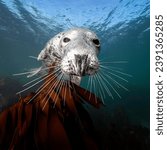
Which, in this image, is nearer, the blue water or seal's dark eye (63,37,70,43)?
seal's dark eye (63,37,70,43)

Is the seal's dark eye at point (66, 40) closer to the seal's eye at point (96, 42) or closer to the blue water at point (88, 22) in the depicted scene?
the seal's eye at point (96, 42)

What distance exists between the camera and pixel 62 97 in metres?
2.35

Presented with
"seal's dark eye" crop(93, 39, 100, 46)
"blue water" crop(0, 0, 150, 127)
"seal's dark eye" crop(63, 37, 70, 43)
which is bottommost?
"seal's dark eye" crop(93, 39, 100, 46)

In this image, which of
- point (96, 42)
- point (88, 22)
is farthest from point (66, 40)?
point (88, 22)

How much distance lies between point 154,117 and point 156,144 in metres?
0.34

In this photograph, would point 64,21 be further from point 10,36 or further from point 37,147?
point 37,147

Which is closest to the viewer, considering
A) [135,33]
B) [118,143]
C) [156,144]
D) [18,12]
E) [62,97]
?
[62,97]

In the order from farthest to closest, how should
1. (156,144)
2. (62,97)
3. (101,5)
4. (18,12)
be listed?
(18,12) → (101,5) → (156,144) → (62,97)

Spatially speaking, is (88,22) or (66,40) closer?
(66,40)

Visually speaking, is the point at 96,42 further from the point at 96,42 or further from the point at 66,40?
the point at 66,40

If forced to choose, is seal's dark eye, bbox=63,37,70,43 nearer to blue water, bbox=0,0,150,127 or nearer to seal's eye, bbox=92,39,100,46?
seal's eye, bbox=92,39,100,46

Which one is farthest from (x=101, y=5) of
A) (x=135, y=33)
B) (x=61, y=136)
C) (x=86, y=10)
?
(x=61, y=136)

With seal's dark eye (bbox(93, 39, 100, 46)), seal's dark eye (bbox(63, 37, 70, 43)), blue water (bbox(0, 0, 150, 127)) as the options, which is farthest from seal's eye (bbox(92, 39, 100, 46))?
blue water (bbox(0, 0, 150, 127))

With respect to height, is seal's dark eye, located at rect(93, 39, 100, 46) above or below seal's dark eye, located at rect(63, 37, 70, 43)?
below
